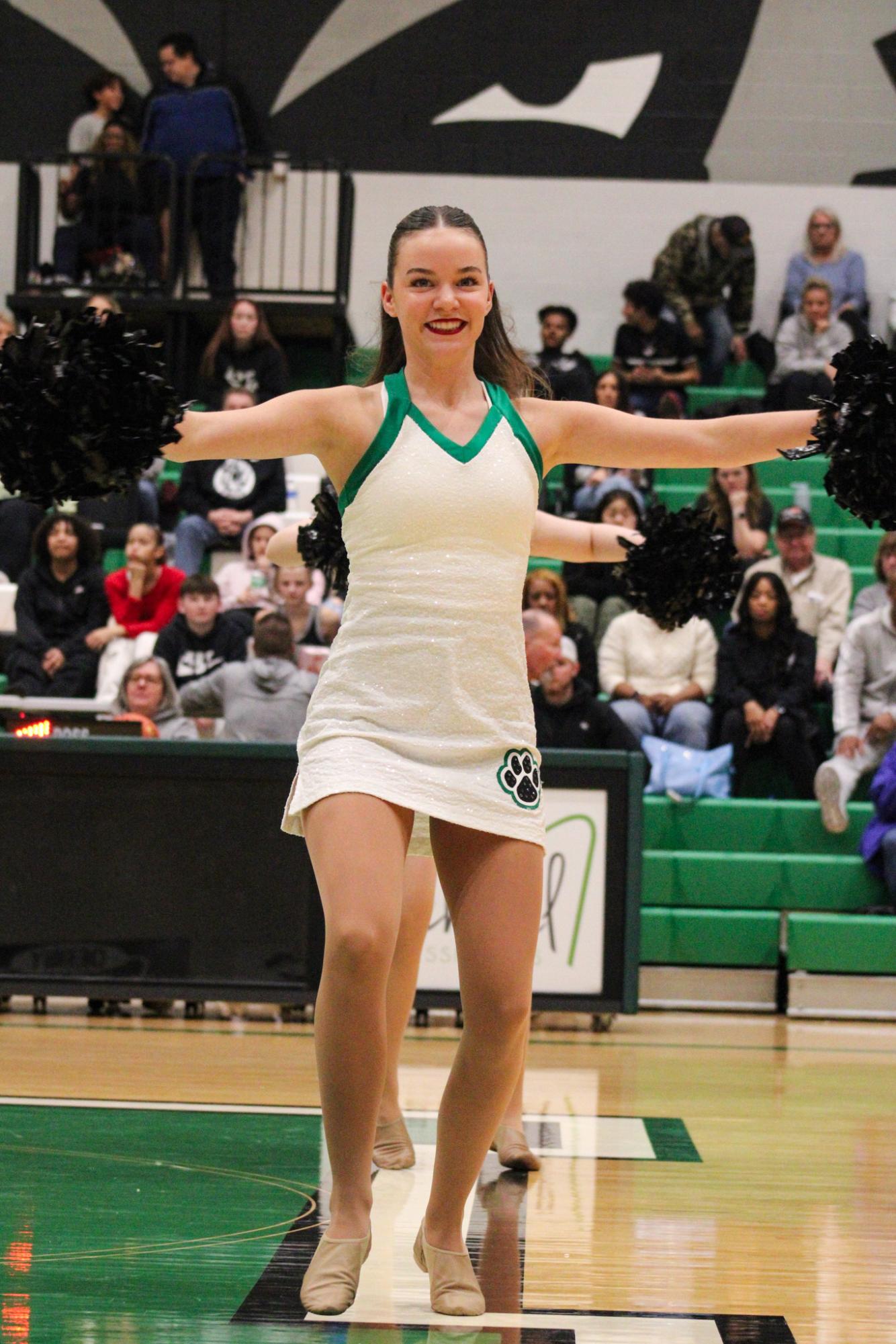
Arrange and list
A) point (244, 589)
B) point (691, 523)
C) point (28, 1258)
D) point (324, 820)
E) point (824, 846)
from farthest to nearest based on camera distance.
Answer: point (244, 589)
point (824, 846)
point (691, 523)
point (28, 1258)
point (324, 820)

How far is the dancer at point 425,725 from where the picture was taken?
8.93 feet

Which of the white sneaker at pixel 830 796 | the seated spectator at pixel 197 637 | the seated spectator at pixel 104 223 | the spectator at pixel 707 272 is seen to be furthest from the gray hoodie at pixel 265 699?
the spectator at pixel 707 272

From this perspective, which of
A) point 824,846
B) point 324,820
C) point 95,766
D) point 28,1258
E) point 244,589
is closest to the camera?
point 324,820

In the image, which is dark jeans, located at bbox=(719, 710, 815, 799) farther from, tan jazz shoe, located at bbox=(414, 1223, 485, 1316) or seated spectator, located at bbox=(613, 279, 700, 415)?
tan jazz shoe, located at bbox=(414, 1223, 485, 1316)

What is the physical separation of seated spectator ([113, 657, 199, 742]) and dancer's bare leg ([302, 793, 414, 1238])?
4.96 m

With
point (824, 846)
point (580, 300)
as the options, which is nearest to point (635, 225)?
point (580, 300)

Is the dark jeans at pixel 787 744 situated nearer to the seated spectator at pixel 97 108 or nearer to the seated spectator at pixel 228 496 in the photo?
the seated spectator at pixel 228 496

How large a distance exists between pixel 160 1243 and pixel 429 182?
35.5ft

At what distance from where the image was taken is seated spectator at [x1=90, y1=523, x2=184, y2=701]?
8.70 metres

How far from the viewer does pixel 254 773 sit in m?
6.72

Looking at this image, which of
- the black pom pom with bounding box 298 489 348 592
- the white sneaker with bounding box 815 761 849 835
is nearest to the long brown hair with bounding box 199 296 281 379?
the white sneaker with bounding box 815 761 849 835

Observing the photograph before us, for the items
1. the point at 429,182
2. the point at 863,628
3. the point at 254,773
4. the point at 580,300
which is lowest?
the point at 254,773

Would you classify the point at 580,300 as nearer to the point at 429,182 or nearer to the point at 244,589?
the point at 429,182

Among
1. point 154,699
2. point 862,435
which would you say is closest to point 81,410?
point 862,435
